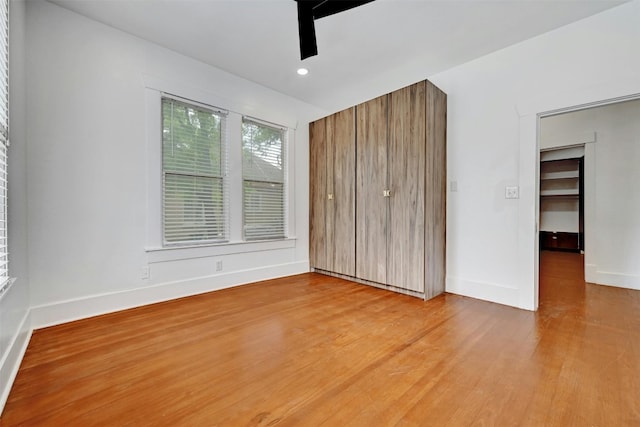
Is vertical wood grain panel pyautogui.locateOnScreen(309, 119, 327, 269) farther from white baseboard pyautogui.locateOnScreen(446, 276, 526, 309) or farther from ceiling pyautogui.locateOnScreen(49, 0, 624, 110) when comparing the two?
white baseboard pyautogui.locateOnScreen(446, 276, 526, 309)

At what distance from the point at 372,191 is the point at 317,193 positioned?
1.07 m

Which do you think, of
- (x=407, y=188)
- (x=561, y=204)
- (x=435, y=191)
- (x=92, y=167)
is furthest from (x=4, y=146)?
(x=561, y=204)

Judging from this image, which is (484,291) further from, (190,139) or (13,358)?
(13,358)

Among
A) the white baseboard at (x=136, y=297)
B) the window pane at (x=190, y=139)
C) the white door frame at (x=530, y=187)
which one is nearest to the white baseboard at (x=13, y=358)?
the white baseboard at (x=136, y=297)

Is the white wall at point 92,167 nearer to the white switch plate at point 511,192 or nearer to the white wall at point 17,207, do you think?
the white wall at point 17,207

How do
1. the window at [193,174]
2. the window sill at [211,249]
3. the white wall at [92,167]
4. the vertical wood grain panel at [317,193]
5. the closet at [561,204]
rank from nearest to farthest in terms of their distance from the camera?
the white wall at [92,167] < the window sill at [211,249] < the window at [193,174] < the vertical wood grain panel at [317,193] < the closet at [561,204]

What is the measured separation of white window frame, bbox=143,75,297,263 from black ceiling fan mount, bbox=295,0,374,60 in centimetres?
181

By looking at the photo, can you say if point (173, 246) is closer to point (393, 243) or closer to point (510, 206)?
point (393, 243)

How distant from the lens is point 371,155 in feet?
11.9

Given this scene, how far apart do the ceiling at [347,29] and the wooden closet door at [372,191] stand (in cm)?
60

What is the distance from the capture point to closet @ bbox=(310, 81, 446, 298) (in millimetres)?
3107

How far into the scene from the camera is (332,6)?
1.90 metres

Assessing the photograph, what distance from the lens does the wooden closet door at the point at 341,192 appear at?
388 cm

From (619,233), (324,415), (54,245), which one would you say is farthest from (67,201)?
(619,233)
